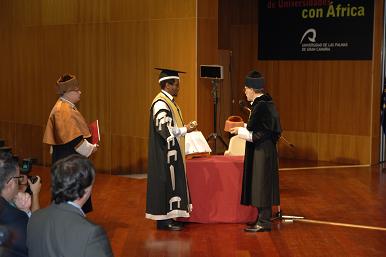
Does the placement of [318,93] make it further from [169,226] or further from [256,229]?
[169,226]

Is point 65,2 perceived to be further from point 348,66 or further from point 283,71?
point 348,66

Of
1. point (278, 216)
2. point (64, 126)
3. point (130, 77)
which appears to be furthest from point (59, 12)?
point (278, 216)

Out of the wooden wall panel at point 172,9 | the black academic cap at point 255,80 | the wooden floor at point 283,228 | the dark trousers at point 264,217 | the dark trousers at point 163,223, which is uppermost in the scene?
the wooden wall panel at point 172,9

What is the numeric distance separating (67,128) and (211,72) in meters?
3.41

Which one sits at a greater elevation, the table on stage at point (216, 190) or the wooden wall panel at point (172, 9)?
the wooden wall panel at point (172, 9)

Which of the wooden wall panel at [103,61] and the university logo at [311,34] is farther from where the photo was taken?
the university logo at [311,34]

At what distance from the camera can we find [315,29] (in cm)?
1109

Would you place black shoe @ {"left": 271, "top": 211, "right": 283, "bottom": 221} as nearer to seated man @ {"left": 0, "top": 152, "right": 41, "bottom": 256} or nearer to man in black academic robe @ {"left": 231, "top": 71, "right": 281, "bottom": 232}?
man in black academic robe @ {"left": 231, "top": 71, "right": 281, "bottom": 232}

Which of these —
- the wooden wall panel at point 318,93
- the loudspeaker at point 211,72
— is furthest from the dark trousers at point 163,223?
the wooden wall panel at point 318,93

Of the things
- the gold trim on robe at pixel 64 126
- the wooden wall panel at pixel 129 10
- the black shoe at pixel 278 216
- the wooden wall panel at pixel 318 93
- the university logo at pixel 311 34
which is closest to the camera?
the gold trim on robe at pixel 64 126

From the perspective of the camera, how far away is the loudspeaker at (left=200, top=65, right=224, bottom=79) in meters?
9.12

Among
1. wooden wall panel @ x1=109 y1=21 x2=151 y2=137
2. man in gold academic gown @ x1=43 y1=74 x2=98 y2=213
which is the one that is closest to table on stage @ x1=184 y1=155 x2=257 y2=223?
man in gold academic gown @ x1=43 y1=74 x2=98 y2=213

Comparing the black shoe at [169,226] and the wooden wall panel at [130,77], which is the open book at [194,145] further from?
the wooden wall panel at [130,77]

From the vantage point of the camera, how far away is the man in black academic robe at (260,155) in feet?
21.0
